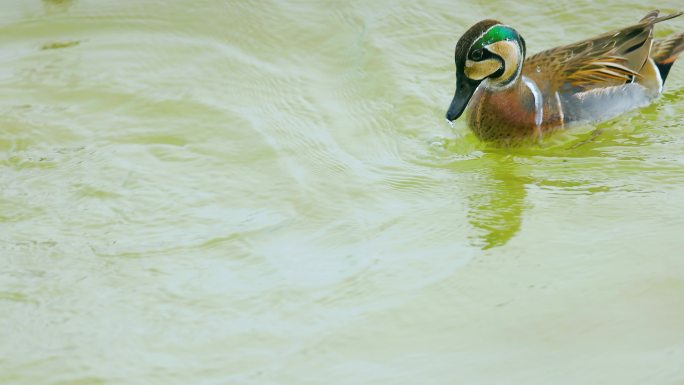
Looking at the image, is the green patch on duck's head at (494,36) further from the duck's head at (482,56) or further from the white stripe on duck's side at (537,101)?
the white stripe on duck's side at (537,101)

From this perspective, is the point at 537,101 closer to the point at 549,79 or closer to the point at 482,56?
the point at 549,79

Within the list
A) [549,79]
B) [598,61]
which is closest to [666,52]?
[598,61]

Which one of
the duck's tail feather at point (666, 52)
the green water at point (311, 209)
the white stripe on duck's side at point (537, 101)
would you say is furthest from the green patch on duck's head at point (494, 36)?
the duck's tail feather at point (666, 52)

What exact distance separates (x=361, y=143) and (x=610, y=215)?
1.81m

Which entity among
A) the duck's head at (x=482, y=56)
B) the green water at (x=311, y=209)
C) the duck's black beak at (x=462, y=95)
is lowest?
the green water at (x=311, y=209)

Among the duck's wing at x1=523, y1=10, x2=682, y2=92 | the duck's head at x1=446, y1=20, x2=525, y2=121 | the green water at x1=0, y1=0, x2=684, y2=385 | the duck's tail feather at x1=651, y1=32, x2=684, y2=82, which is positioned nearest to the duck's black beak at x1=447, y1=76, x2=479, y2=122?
the duck's head at x1=446, y1=20, x2=525, y2=121

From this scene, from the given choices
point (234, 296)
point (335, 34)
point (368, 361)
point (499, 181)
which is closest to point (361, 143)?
point (499, 181)

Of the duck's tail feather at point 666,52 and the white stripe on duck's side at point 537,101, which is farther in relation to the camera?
the duck's tail feather at point 666,52

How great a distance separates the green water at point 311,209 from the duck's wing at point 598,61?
33 centimetres

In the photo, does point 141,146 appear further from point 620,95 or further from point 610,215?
point 620,95

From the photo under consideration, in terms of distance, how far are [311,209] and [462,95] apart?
160 cm

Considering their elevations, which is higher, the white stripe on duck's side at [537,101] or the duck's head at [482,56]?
the duck's head at [482,56]

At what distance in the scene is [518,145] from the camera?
6.57 m

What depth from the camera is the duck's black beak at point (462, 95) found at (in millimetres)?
6371
